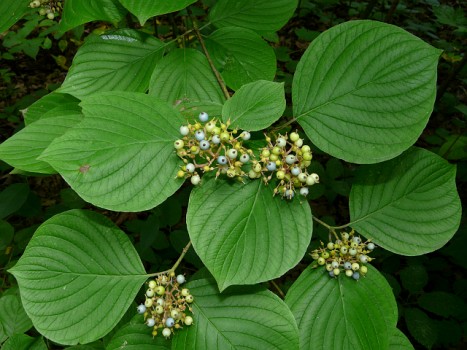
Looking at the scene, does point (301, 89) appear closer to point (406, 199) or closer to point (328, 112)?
point (328, 112)

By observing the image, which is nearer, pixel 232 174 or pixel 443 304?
pixel 232 174

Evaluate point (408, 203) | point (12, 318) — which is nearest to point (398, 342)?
point (408, 203)

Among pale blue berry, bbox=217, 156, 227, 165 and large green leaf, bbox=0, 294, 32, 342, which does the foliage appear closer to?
pale blue berry, bbox=217, 156, 227, 165

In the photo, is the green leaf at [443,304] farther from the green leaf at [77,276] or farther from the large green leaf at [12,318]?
the large green leaf at [12,318]

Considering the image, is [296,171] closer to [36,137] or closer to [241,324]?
[241,324]

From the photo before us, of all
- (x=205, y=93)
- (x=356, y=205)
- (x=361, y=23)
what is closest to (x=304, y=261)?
(x=356, y=205)

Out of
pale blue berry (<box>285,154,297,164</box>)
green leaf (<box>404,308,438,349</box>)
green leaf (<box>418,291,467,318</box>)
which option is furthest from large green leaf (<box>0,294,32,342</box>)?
green leaf (<box>418,291,467,318</box>)

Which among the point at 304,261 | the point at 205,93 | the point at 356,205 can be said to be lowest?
the point at 304,261
